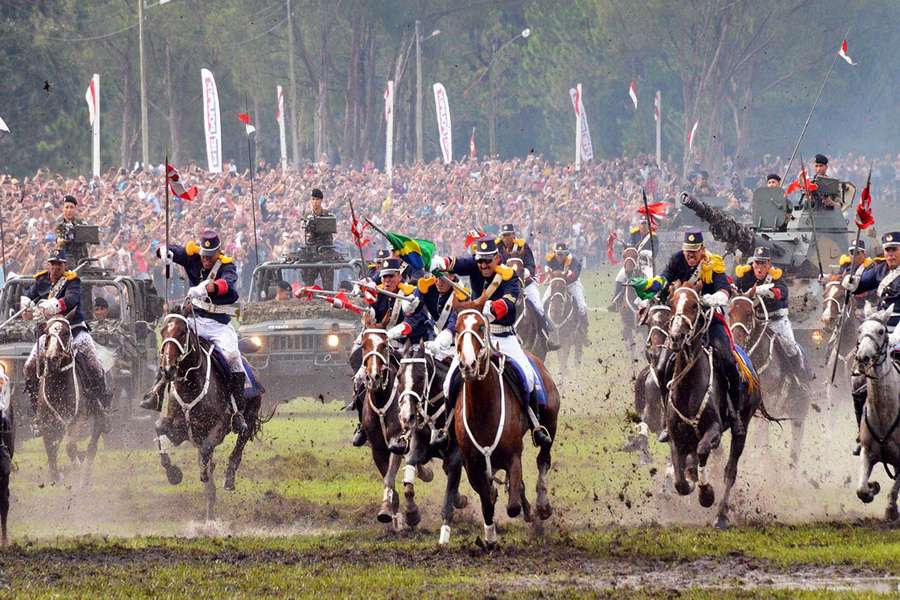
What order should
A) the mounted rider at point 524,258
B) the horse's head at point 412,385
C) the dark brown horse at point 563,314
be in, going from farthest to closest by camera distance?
the dark brown horse at point 563,314, the mounted rider at point 524,258, the horse's head at point 412,385

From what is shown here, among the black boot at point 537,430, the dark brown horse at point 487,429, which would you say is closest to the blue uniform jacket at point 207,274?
the black boot at point 537,430

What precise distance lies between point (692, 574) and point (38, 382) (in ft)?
34.0

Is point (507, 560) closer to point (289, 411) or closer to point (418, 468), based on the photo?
point (418, 468)

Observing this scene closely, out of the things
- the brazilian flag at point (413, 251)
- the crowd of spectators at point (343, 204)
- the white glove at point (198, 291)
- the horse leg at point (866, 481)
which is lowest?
the horse leg at point (866, 481)

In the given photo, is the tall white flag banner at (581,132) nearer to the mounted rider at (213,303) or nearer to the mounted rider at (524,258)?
the mounted rider at (524,258)

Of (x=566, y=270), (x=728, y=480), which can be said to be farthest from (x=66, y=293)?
(x=566, y=270)

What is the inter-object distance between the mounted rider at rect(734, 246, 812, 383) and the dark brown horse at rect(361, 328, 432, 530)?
21.0 ft

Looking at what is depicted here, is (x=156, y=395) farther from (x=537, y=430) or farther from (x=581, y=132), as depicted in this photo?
(x=581, y=132)

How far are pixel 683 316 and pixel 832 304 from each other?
9048 mm

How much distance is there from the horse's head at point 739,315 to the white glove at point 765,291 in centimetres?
21

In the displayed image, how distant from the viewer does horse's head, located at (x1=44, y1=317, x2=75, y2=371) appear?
73.6 ft

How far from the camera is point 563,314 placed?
3572 cm

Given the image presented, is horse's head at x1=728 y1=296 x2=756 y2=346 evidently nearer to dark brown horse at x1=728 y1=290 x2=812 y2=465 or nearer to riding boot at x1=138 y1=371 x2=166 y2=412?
dark brown horse at x1=728 y1=290 x2=812 y2=465

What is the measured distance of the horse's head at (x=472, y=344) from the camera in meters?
16.2
